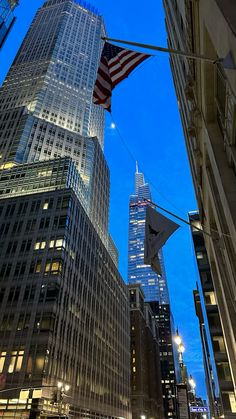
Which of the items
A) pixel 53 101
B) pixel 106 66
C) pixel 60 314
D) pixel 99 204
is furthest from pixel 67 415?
pixel 53 101

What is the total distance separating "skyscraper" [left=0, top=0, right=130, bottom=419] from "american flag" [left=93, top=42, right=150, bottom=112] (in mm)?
26103

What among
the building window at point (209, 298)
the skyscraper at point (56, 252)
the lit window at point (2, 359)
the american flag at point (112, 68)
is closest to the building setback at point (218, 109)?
the american flag at point (112, 68)

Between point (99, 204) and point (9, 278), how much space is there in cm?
4877

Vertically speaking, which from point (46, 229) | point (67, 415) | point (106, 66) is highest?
point (46, 229)

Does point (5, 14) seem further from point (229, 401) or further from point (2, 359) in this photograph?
point (229, 401)

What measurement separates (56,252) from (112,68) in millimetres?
50616

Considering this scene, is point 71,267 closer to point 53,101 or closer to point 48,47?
point 53,101

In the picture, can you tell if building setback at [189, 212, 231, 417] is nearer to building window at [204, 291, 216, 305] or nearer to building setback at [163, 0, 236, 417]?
building window at [204, 291, 216, 305]

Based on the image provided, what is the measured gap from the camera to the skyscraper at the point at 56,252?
2077 inches

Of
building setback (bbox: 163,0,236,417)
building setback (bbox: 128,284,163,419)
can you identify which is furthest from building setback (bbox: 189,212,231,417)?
building setback (bbox: 128,284,163,419)

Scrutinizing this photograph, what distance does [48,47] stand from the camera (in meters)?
134

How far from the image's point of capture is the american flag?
14867 millimetres

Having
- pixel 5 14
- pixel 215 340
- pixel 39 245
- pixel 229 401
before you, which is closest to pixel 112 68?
pixel 229 401

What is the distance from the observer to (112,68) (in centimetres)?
1562
